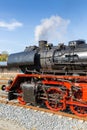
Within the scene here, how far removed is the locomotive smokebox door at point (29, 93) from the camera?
36.5 feet

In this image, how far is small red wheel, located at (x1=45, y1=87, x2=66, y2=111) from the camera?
10.3 m

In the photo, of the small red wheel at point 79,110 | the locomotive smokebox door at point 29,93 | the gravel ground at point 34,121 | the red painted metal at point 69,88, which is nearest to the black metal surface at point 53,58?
the red painted metal at point 69,88

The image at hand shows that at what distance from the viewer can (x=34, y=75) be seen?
1130 centimetres

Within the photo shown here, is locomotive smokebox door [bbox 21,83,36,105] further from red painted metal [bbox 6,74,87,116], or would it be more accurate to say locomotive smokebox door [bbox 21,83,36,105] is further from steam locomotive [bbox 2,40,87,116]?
red painted metal [bbox 6,74,87,116]

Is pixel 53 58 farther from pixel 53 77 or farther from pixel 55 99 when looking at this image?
pixel 55 99

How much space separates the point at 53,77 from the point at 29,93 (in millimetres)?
1567

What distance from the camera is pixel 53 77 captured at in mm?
10516

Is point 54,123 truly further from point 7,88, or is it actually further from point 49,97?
point 7,88

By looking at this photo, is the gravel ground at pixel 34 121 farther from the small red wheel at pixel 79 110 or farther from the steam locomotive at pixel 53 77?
the steam locomotive at pixel 53 77

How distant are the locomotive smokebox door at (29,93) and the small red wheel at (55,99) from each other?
28.4 inches

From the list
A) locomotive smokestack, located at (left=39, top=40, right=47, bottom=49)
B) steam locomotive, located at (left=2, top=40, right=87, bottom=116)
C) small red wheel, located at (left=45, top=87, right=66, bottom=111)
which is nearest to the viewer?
steam locomotive, located at (left=2, top=40, right=87, bottom=116)

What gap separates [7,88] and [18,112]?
2.76 meters

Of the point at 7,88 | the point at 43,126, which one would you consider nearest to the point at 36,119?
the point at 43,126

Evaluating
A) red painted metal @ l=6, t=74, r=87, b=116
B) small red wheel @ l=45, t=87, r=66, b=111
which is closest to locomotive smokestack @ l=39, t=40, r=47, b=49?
red painted metal @ l=6, t=74, r=87, b=116
